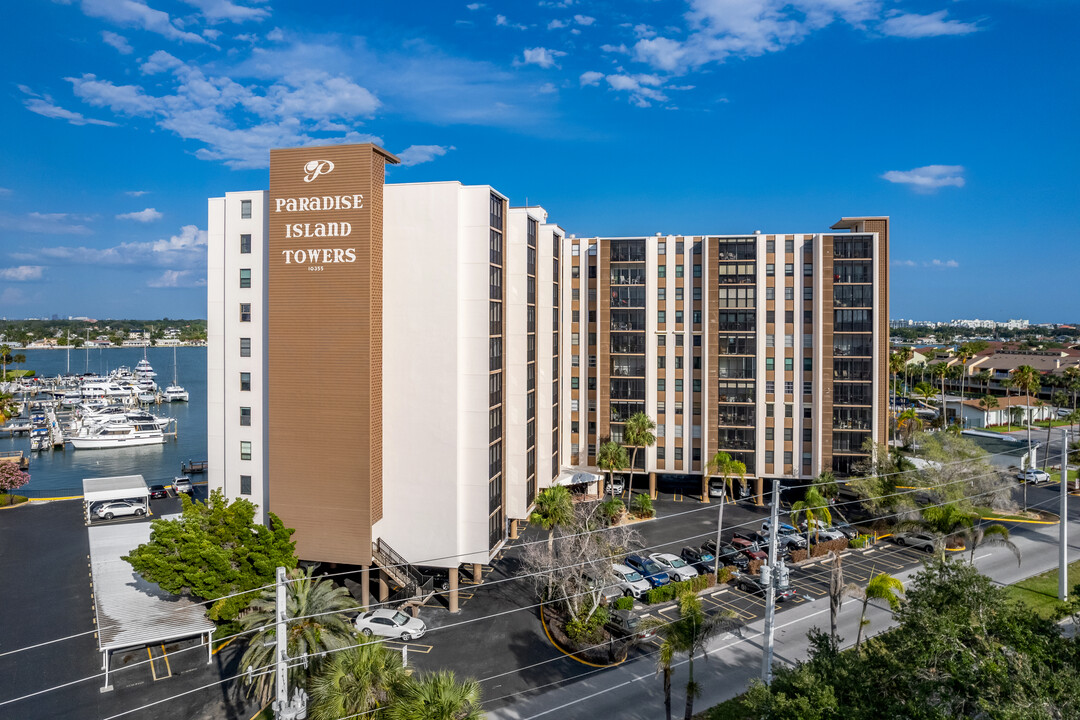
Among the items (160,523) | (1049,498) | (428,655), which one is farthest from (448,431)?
(1049,498)

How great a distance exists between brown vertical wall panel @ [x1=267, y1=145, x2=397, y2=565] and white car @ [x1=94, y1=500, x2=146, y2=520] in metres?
26.4

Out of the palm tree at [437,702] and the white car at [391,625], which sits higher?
the palm tree at [437,702]

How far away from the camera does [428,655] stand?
29.9 meters

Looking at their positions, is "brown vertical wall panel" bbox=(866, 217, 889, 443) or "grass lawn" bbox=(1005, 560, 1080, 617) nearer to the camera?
"grass lawn" bbox=(1005, 560, 1080, 617)

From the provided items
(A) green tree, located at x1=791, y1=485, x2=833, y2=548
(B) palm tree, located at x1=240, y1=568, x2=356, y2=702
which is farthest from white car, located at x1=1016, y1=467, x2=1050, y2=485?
(B) palm tree, located at x1=240, y1=568, x2=356, y2=702

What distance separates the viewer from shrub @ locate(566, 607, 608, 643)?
101 ft

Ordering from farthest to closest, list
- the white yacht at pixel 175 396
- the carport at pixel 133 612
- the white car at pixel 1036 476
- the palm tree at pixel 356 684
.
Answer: the white yacht at pixel 175 396 → the white car at pixel 1036 476 → the carport at pixel 133 612 → the palm tree at pixel 356 684

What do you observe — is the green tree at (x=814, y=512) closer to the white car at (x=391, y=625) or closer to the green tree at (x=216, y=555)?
the white car at (x=391, y=625)

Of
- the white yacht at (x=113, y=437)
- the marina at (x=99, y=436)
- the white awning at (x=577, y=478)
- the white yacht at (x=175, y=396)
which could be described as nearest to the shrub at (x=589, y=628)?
the white awning at (x=577, y=478)

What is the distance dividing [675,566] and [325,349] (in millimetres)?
25803

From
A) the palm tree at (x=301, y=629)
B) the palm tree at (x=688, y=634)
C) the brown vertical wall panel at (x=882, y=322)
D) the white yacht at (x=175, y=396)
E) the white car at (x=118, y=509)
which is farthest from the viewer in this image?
the white yacht at (x=175, y=396)

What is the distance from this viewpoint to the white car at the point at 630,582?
3584cm

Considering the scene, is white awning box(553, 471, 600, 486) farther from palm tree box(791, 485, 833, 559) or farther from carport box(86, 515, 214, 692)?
carport box(86, 515, 214, 692)

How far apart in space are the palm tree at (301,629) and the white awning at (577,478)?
98.9ft
